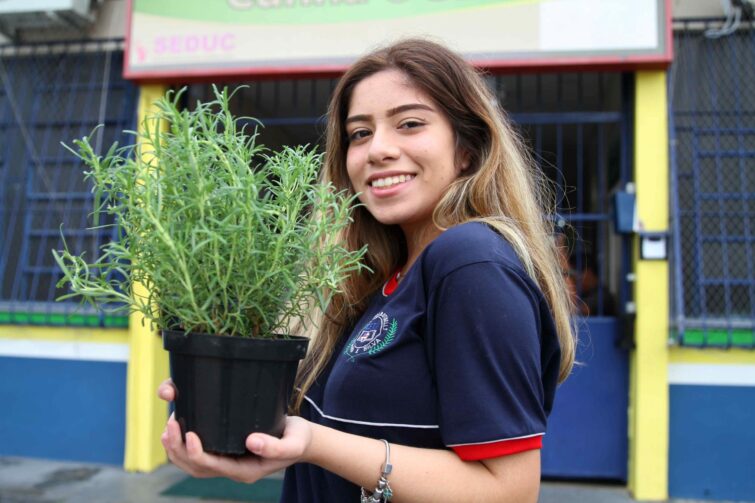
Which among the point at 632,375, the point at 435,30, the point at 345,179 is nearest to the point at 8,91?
the point at 435,30

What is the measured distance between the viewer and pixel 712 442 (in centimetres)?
400

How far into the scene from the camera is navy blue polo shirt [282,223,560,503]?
0.98 meters

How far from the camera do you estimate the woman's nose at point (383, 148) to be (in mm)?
1277

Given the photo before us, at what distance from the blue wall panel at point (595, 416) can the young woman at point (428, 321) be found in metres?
3.13

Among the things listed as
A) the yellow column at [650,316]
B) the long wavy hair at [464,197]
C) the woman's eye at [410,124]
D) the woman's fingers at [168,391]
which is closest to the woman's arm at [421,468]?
the woman's fingers at [168,391]

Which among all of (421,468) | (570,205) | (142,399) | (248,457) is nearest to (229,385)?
(248,457)

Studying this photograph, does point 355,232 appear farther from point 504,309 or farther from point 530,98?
point 530,98

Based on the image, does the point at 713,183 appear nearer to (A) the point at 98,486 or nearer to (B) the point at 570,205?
(B) the point at 570,205

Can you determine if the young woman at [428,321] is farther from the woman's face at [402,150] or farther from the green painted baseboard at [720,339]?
the green painted baseboard at [720,339]

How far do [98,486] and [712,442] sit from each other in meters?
4.06

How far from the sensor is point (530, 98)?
5.86 meters

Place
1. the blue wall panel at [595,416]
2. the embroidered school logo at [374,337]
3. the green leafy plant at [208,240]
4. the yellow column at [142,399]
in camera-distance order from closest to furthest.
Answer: the green leafy plant at [208,240] < the embroidered school logo at [374,337] < the blue wall panel at [595,416] < the yellow column at [142,399]

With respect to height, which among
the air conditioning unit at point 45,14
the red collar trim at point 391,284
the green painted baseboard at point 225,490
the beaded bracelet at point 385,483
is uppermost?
the air conditioning unit at point 45,14

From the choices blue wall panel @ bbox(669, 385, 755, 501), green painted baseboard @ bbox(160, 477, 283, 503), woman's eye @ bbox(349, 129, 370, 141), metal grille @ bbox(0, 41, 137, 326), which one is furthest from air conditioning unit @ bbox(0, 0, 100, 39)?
blue wall panel @ bbox(669, 385, 755, 501)
